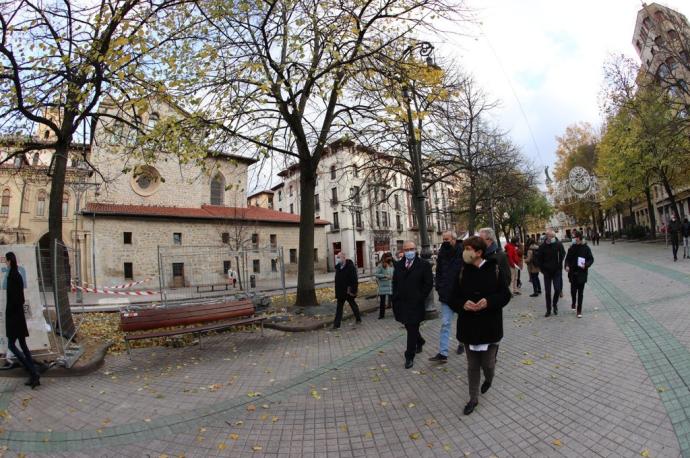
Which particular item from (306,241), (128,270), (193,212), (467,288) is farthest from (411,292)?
(193,212)

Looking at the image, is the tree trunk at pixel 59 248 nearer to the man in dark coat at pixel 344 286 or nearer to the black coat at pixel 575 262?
the man in dark coat at pixel 344 286

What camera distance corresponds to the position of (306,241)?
1155 centimetres

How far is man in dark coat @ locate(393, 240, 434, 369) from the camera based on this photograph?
5672 mm

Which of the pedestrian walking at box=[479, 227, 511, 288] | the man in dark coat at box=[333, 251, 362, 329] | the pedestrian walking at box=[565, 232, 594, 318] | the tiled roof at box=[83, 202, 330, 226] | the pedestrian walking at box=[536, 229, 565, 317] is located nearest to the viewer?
the pedestrian walking at box=[479, 227, 511, 288]

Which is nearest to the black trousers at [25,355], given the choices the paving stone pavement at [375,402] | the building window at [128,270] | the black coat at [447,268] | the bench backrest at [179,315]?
the paving stone pavement at [375,402]

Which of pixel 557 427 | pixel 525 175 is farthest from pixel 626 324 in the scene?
pixel 525 175

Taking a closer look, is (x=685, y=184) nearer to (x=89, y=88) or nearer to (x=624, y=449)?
(x=624, y=449)

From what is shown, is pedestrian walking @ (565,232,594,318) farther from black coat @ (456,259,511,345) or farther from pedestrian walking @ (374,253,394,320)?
black coat @ (456,259,511,345)

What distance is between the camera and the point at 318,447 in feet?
11.4

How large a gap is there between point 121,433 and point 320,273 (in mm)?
38748

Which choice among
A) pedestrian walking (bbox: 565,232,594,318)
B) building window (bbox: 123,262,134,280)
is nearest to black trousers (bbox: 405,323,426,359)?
pedestrian walking (bbox: 565,232,594,318)

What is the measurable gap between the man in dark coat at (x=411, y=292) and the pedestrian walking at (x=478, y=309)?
4.99 ft

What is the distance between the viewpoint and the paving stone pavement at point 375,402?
11.2 feet

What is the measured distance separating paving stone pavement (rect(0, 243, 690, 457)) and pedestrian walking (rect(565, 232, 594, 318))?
1.10 meters
